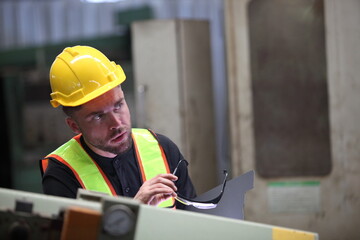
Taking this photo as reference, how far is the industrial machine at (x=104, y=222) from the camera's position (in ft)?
1.95

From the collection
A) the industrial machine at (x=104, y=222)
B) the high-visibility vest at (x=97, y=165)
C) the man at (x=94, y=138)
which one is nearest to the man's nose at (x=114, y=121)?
the man at (x=94, y=138)

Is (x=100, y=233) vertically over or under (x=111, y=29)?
under

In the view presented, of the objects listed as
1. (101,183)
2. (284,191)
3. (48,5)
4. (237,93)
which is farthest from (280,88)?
(48,5)

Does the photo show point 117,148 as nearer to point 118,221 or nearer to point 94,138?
point 94,138

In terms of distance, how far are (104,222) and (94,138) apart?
538 mm

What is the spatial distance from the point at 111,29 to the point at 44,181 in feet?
8.30

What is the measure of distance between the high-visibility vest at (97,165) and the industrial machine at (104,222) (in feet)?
1.31

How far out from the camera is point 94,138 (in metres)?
1.12

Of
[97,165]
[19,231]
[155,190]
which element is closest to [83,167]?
[97,165]

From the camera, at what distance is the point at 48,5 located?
3527 mm

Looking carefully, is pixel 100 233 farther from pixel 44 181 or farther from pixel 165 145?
pixel 165 145

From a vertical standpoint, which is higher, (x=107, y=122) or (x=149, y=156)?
(x=107, y=122)

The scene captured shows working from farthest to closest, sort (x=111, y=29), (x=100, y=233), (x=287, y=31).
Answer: (x=111, y=29), (x=287, y=31), (x=100, y=233)

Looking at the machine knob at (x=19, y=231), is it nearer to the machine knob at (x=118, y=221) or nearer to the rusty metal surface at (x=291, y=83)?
the machine knob at (x=118, y=221)
